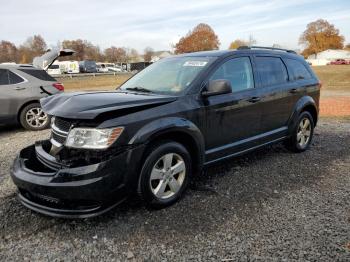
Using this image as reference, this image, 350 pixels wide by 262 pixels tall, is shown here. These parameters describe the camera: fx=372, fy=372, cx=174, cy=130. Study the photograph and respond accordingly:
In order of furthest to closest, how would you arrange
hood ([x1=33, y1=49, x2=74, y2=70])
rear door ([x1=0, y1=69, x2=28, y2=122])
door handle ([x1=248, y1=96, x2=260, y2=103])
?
hood ([x1=33, y1=49, x2=74, y2=70]), rear door ([x1=0, y1=69, x2=28, y2=122]), door handle ([x1=248, y1=96, x2=260, y2=103])

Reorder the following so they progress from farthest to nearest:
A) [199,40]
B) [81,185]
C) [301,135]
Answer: [199,40], [301,135], [81,185]

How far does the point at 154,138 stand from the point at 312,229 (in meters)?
1.79

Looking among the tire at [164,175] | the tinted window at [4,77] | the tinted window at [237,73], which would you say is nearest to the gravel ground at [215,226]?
the tire at [164,175]

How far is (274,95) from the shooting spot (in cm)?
548

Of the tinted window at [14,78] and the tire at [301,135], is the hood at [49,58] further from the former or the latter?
the tire at [301,135]

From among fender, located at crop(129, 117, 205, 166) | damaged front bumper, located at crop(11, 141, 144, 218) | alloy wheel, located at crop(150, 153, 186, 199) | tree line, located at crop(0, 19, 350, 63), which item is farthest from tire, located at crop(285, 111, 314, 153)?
tree line, located at crop(0, 19, 350, 63)

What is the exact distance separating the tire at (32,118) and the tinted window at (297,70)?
5629 millimetres

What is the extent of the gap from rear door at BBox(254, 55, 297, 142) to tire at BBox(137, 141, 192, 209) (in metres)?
1.74

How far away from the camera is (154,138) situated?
386cm

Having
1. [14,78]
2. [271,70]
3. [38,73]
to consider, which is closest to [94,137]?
[271,70]

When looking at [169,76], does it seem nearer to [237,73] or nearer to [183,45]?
A: [237,73]

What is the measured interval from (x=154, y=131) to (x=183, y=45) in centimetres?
8972

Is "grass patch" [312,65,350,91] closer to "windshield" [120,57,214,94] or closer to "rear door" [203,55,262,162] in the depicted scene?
"rear door" [203,55,262,162]

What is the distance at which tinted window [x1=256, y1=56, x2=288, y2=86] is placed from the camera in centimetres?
539
